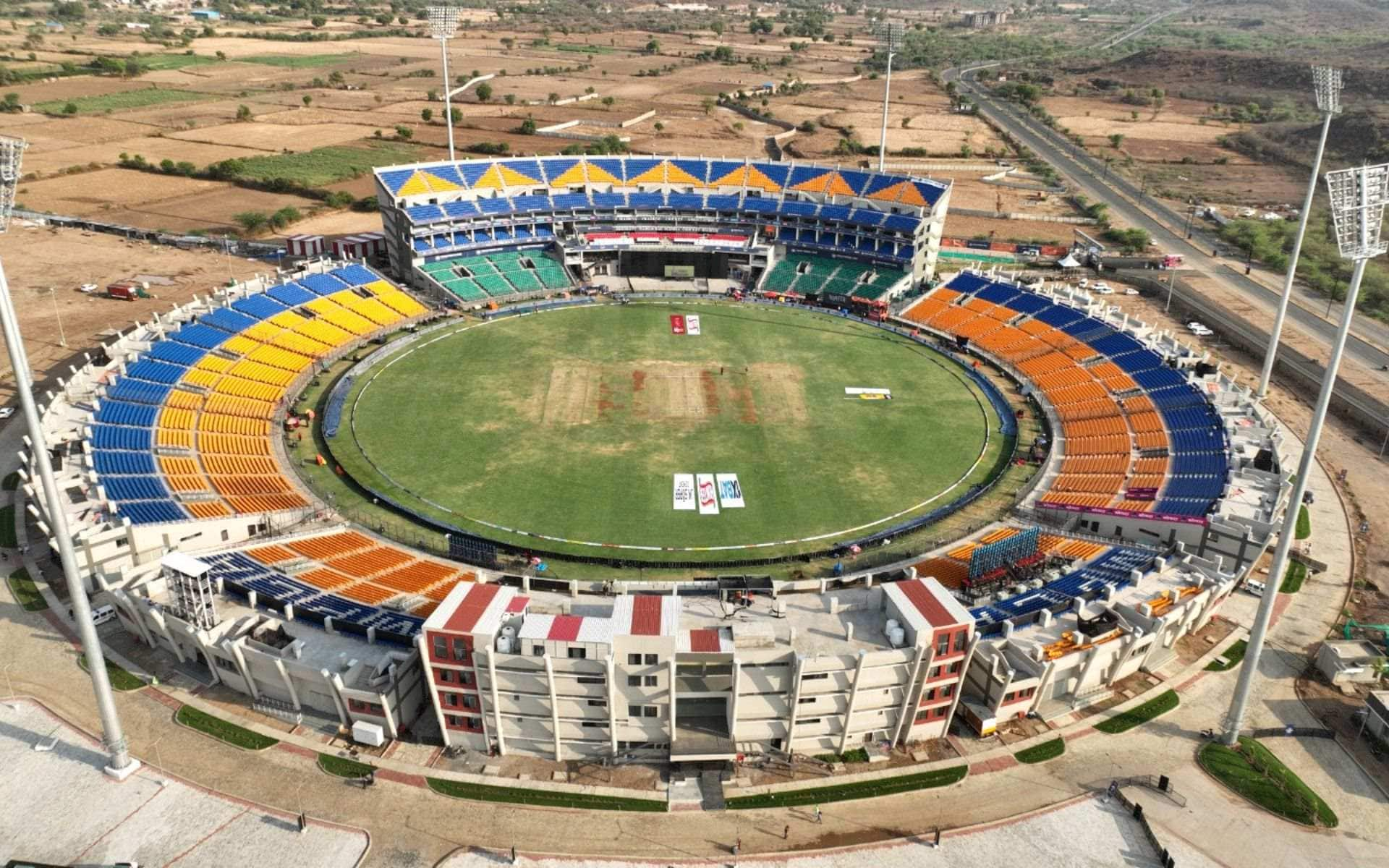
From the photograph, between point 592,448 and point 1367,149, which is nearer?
point 592,448

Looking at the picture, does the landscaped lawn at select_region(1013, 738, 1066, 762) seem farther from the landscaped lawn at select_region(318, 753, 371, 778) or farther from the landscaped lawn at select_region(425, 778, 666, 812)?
the landscaped lawn at select_region(318, 753, 371, 778)

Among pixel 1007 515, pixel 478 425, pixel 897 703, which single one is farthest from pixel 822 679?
pixel 478 425

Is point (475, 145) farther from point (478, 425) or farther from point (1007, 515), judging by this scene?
point (1007, 515)

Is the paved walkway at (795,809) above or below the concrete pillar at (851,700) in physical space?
below

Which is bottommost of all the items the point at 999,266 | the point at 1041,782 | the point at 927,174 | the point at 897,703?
the point at 1041,782

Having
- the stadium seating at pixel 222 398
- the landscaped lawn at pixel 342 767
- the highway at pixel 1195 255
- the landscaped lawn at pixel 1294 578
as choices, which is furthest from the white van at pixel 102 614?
the highway at pixel 1195 255

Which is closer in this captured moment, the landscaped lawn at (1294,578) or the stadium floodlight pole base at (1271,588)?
the stadium floodlight pole base at (1271,588)

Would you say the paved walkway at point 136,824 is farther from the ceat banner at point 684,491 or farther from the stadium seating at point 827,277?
the stadium seating at point 827,277
